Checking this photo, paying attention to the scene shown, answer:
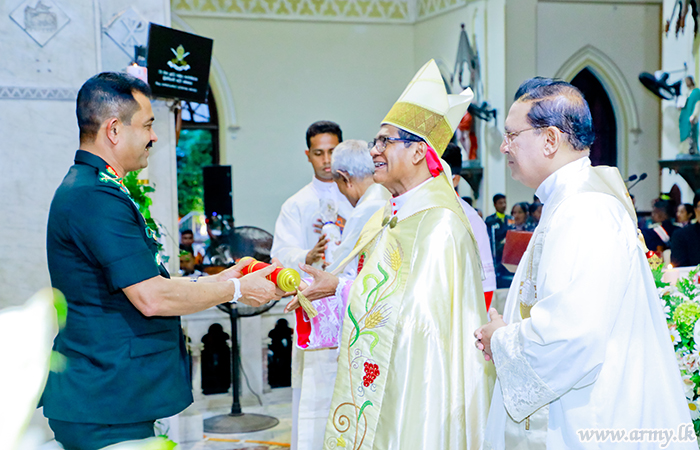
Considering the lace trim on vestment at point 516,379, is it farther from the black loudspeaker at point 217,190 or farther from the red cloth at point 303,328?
the black loudspeaker at point 217,190

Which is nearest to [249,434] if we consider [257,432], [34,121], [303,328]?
[257,432]

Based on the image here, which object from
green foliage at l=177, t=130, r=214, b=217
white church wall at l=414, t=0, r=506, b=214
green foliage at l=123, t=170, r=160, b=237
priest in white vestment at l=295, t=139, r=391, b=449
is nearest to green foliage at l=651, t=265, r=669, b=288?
priest in white vestment at l=295, t=139, r=391, b=449

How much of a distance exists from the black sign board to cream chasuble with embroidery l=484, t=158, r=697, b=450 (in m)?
2.87

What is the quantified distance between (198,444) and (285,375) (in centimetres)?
128

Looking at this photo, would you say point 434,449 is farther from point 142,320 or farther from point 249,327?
point 249,327

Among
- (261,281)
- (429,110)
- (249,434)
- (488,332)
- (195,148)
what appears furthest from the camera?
(195,148)

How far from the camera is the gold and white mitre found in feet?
9.12

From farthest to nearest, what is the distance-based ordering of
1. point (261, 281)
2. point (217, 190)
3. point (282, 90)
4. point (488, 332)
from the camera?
point (282, 90)
point (217, 190)
point (261, 281)
point (488, 332)

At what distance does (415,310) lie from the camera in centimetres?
253

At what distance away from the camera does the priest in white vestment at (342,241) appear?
3359 mm

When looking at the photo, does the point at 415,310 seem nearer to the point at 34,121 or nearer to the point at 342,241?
the point at 342,241

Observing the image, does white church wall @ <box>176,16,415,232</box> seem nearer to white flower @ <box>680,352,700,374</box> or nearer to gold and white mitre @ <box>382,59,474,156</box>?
gold and white mitre @ <box>382,59,474,156</box>

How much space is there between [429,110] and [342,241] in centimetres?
90

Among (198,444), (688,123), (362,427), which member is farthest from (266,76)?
(362,427)
